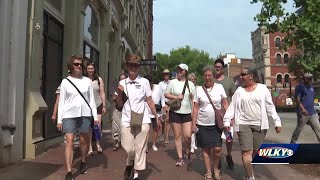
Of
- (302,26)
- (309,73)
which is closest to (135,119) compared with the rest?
(302,26)

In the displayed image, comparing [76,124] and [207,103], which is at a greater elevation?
[207,103]

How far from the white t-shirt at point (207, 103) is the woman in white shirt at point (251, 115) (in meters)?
0.55

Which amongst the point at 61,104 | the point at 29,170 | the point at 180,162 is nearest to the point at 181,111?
the point at 180,162

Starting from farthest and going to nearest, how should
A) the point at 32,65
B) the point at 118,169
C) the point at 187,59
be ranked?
1. the point at 187,59
2. the point at 32,65
3. the point at 118,169

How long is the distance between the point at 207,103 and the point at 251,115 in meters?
0.91

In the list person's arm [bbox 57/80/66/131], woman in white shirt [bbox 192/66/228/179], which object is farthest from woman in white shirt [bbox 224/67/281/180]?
person's arm [bbox 57/80/66/131]

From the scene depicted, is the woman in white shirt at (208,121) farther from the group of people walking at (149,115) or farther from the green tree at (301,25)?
the green tree at (301,25)

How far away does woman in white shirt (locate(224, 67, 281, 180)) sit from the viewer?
21.8 feet

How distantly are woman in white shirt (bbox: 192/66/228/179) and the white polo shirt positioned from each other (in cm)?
92

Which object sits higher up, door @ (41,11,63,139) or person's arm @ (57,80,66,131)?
door @ (41,11,63,139)

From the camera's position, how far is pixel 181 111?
341 inches

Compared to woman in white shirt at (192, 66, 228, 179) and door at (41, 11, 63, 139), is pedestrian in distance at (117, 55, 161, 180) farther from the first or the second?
door at (41, 11, 63, 139)

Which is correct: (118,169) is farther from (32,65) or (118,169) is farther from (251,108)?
(251,108)

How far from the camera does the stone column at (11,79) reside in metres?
7.60
